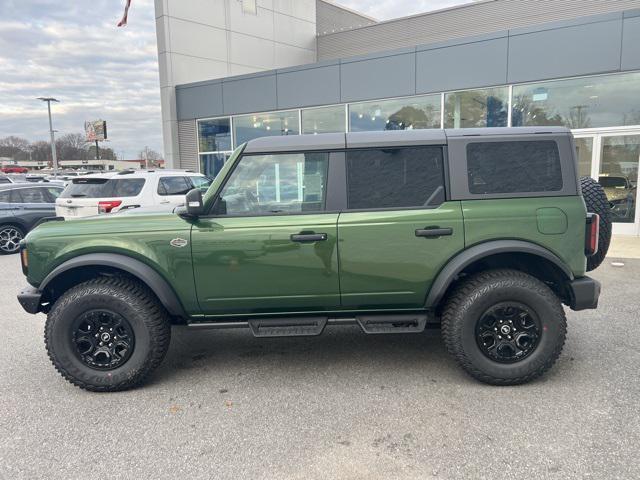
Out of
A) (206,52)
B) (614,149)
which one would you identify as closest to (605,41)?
(614,149)

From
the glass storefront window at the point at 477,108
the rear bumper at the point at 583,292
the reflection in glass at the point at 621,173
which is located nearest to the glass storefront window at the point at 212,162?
the glass storefront window at the point at 477,108

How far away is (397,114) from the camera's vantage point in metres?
12.3

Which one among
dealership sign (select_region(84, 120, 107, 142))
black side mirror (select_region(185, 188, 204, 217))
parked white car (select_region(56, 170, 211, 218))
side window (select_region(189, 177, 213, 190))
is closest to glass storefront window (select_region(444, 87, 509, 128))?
side window (select_region(189, 177, 213, 190))

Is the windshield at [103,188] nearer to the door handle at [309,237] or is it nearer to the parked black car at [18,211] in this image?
the parked black car at [18,211]

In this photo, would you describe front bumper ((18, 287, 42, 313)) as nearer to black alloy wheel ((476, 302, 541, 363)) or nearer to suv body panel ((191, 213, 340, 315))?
suv body panel ((191, 213, 340, 315))

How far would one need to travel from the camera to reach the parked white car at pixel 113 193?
900cm

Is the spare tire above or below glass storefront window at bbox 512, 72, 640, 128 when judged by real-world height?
below

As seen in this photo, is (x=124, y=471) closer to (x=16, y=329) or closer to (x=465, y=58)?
(x=16, y=329)

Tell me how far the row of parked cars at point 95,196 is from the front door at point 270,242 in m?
5.24

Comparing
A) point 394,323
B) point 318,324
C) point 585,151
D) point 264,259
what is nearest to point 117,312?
point 264,259

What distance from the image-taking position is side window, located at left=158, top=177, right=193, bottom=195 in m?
9.55

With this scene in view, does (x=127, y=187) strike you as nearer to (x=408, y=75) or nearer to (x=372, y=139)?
(x=372, y=139)

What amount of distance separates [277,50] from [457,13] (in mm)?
7138

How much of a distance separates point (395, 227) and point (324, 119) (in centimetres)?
1055
